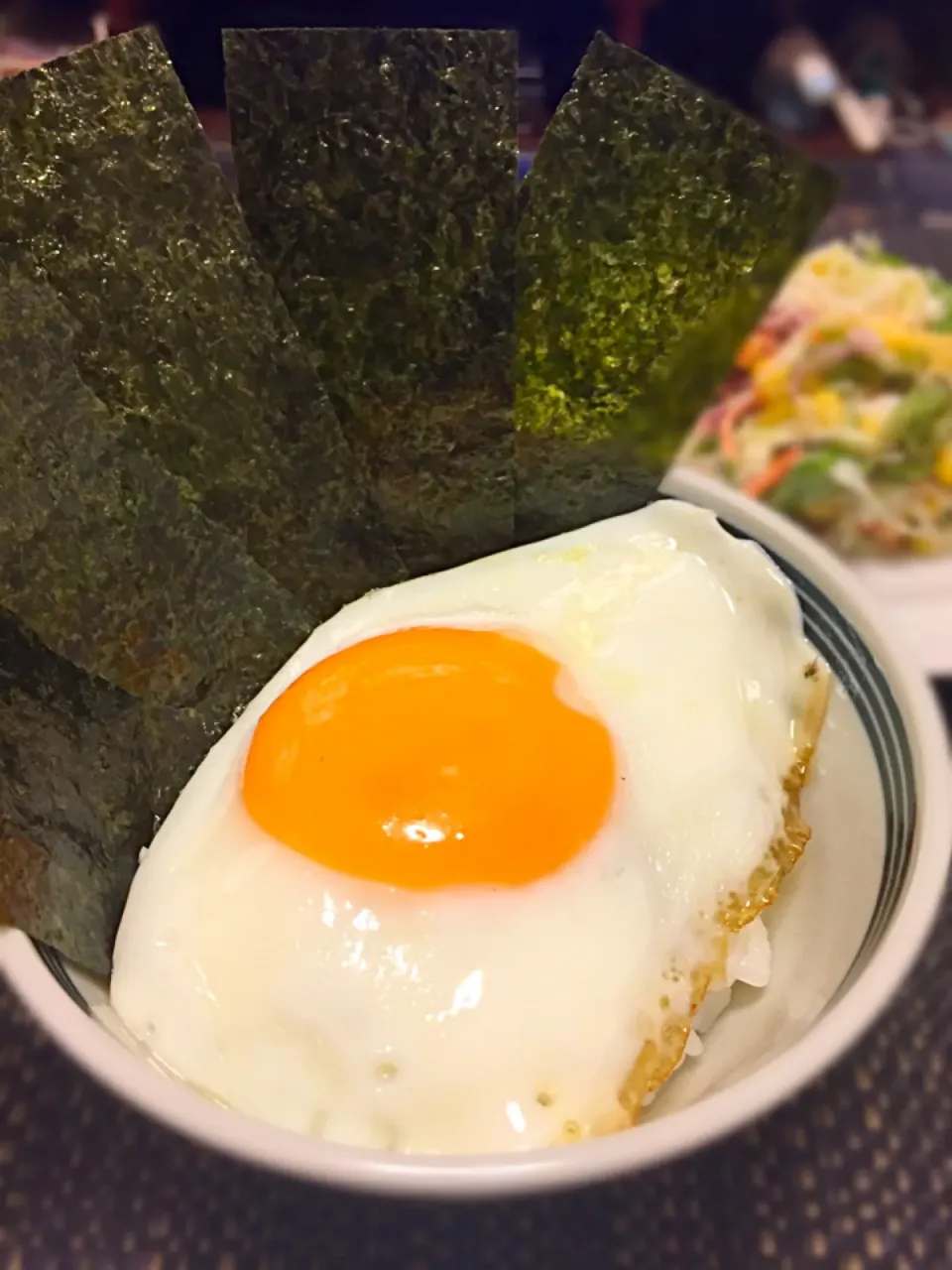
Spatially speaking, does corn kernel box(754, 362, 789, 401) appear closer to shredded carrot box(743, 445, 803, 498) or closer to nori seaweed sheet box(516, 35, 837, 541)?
shredded carrot box(743, 445, 803, 498)

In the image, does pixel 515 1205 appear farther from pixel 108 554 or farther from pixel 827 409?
pixel 827 409

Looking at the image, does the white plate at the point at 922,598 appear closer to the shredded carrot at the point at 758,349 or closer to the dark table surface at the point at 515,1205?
the shredded carrot at the point at 758,349

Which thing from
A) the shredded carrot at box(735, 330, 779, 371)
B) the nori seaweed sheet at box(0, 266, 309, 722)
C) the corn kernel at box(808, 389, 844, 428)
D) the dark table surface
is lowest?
the dark table surface

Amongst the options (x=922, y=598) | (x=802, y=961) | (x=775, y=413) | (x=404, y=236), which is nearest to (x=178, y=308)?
(x=404, y=236)

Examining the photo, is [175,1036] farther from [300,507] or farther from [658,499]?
[658,499]

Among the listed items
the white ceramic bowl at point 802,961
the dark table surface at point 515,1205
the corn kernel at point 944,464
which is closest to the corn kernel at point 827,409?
the corn kernel at point 944,464

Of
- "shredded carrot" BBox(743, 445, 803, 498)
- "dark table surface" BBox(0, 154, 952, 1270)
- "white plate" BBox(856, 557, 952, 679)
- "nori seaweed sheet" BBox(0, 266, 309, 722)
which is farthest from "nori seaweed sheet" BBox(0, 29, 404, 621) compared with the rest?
"shredded carrot" BBox(743, 445, 803, 498)

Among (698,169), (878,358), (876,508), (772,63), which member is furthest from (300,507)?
(772,63)
